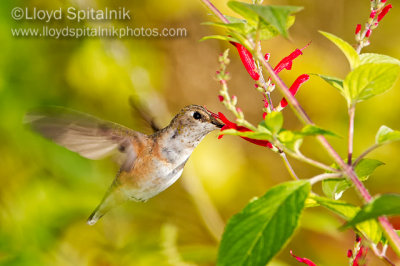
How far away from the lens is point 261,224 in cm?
63

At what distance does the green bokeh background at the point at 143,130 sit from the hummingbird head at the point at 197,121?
60 centimetres

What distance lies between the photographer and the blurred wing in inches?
42.6

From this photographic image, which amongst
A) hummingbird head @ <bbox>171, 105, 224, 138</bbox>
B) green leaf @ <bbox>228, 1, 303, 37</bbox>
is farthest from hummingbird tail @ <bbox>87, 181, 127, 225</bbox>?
green leaf @ <bbox>228, 1, 303, 37</bbox>

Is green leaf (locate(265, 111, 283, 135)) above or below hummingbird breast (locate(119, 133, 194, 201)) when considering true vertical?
above

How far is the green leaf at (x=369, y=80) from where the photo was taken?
0.65m

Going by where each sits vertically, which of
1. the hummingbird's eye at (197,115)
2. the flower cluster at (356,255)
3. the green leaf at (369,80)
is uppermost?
the green leaf at (369,80)

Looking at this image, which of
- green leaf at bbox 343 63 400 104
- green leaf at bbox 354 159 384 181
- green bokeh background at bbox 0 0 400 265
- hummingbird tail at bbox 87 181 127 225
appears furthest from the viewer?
green bokeh background at bbox 0 0 400 265

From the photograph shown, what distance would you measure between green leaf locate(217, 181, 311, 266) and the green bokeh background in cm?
95

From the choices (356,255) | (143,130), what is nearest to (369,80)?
(356,255)

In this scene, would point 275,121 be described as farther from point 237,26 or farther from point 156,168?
point 156,168

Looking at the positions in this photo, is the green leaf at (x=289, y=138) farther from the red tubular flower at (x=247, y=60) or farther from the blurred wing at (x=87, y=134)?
the blurred wing at (x=87, y=134)

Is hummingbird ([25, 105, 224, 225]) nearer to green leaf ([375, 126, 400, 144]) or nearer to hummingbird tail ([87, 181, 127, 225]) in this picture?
hummingbird tail ([87, 181, 127, 225])

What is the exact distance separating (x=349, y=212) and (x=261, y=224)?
0.42ft

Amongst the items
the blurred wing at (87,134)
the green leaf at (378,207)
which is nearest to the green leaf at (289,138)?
the green leaf at (378,207)
